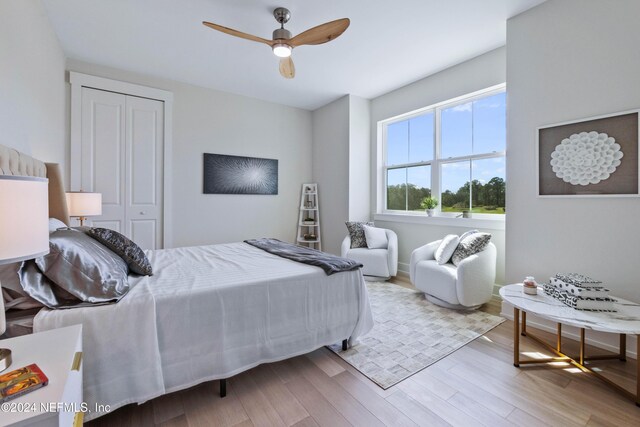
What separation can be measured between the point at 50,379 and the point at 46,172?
2.10 m

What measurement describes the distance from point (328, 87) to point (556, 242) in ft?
11.2

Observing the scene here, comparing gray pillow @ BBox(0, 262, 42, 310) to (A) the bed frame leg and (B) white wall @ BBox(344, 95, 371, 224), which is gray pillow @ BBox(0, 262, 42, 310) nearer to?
(A) the bed frame leg

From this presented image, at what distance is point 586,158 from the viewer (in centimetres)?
226

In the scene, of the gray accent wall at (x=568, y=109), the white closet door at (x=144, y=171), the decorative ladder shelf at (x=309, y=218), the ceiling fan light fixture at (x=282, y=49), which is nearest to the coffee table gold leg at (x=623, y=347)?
the gray accent wall at (x=568, y=109)

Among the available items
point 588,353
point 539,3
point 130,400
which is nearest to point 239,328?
point 130,400

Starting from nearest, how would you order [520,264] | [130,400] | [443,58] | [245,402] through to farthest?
[130,400] → [245,402] → [520,264] → [443,58]

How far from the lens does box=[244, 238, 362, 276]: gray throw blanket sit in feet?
6.72

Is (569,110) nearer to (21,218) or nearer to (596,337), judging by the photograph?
(596,337)

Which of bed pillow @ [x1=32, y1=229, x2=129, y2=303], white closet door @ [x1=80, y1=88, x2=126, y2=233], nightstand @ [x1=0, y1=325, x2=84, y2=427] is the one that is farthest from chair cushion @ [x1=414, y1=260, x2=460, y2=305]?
white closet door @ [x1=80, y1=88, x2=126, y2=233]

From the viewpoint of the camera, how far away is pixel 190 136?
4.14 m

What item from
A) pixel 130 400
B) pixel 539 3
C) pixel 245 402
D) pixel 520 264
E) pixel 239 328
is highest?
pixel 539 3

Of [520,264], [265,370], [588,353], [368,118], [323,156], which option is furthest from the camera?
[323,156]

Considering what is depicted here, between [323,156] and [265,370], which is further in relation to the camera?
[323,156]

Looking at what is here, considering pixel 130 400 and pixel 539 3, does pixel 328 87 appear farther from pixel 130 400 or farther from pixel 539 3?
pixel 130 400
